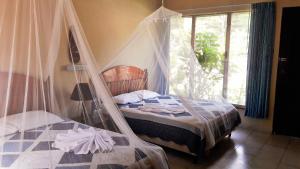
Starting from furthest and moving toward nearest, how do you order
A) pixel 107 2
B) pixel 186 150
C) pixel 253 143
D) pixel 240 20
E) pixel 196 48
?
pixel 196 48 < pixel 240 20 < pixel 107 2 < pixel 253 143 < pixel 186 150

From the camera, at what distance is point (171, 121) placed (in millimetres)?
3426

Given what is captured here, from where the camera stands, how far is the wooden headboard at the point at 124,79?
14.6 ft

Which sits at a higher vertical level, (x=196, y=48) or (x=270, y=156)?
(x=196, y=48)

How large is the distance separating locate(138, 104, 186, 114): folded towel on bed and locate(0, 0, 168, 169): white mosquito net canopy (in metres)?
1.14

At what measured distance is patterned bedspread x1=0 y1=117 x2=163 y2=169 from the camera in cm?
205

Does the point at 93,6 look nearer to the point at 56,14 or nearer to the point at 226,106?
the point at 56,14

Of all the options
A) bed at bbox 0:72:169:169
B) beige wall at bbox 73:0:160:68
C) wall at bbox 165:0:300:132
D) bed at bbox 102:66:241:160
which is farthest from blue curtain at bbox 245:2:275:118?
bed at bbox 0:72:169:169

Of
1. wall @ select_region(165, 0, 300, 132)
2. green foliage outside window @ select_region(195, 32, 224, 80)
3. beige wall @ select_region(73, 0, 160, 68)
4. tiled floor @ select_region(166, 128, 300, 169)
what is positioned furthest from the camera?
green foliage outside window @ select_region(195, 32, 224, 80)

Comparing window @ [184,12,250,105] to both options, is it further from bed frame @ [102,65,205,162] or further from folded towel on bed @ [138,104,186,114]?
bed frame @ [102,65,205,162]

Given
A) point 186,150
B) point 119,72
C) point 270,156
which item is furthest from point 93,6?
point 270,156

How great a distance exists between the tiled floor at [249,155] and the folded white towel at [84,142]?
43.0 inches

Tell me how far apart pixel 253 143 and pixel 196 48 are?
90.3 inches

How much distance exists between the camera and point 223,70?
5.07 meters

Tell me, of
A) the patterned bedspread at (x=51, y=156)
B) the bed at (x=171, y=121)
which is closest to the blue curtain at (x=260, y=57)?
the bed at (x=171, y=121)
